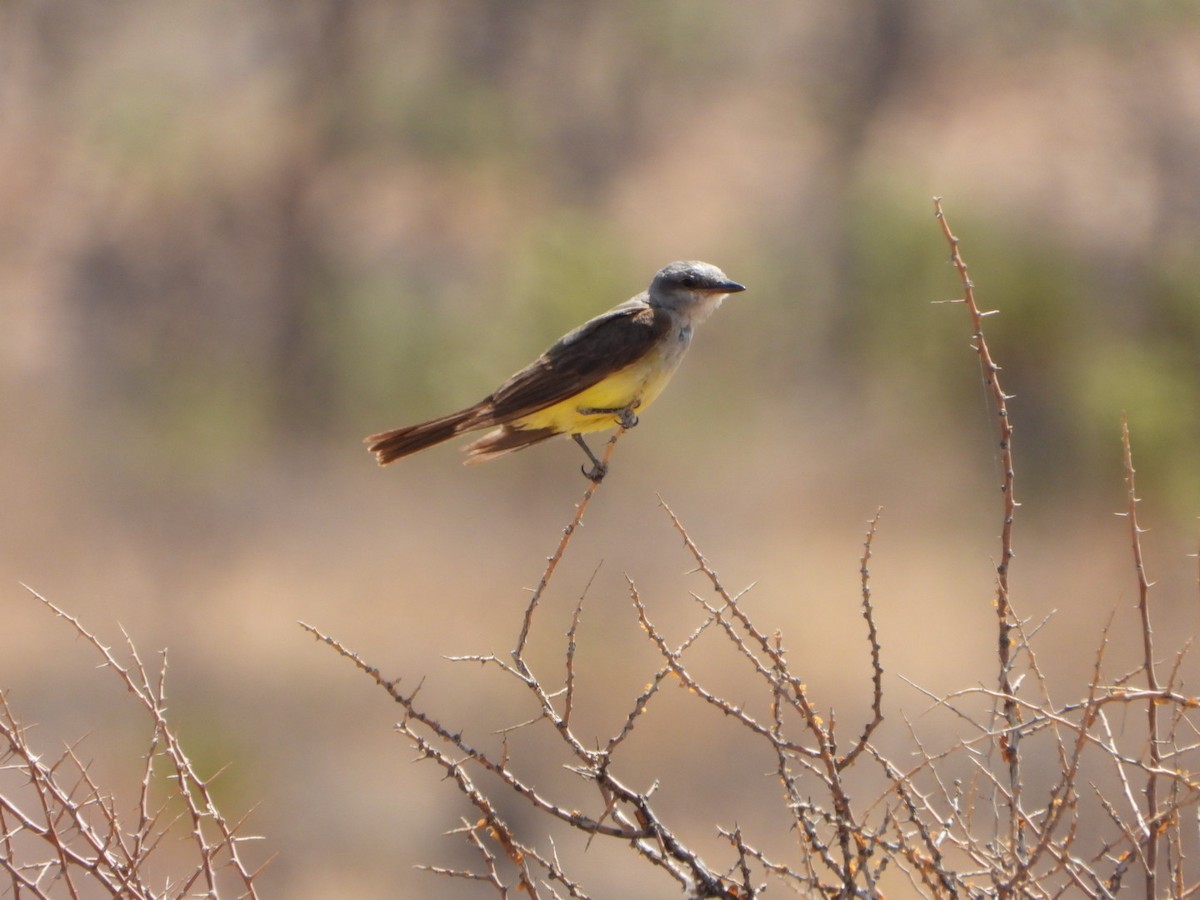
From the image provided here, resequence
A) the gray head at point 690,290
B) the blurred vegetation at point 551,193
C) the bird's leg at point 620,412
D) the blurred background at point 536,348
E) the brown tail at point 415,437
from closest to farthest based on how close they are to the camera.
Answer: the brown tail at point 415,437 → the bird's leg at point 620,412 → the gray head at point 690,290 → the blurred background at point 536,348 → the blurred vegetation at point 551,193

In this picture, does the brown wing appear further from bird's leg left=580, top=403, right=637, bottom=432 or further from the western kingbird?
bird's leg left=580, top=403, right=637, bottom=432

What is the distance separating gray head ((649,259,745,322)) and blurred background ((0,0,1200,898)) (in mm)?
8382

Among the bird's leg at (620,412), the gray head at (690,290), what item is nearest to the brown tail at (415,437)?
the bird's leg at (620,412)

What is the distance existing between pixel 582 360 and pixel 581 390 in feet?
0.59

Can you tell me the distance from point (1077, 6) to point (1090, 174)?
12.3ft

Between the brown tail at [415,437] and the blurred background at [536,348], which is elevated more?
the blurred background at [536,348]

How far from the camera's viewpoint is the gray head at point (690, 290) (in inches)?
213

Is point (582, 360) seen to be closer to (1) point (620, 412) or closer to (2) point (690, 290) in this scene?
(1) point (620, 412)

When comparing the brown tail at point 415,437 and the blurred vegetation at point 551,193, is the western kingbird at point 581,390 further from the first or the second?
the blurred vegetation at point 551,193

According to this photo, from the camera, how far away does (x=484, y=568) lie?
17.6m

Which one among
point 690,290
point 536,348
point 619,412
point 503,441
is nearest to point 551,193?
point 536,348

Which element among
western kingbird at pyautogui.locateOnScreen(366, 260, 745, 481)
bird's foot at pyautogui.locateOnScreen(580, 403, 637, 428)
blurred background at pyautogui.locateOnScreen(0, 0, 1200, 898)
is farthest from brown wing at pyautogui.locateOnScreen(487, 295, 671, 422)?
blurred background at pyautogui.locateOnScreen(0, 0, 1200, 898)

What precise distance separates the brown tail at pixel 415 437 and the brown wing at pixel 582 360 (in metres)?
0.12

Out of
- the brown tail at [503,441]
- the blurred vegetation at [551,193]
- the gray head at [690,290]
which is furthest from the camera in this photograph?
the blurred vegetation at [551,193]
